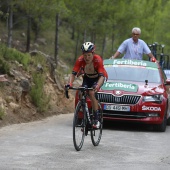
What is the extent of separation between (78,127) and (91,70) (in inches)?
42.3

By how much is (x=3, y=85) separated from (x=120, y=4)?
2661 cm

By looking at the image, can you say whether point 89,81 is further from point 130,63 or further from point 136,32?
point 136,32

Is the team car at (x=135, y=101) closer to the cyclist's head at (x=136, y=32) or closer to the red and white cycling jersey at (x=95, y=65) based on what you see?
the cyclist's head at (x=136, y=32)

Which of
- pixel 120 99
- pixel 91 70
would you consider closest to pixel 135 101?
pixel 120 99

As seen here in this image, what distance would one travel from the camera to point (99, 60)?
1054 cm

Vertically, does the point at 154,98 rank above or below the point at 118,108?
above

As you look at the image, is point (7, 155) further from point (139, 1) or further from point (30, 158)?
point (139, 1)

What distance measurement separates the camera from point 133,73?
1470 centimetres

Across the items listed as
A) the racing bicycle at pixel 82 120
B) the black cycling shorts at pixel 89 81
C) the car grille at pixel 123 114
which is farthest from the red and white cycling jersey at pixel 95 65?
the car grille at pixel 123 114

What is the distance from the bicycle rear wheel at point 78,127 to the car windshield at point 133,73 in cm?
430

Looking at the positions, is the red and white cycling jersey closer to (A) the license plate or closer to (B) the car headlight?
(A) the license plate

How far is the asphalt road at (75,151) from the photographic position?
866 centimetres

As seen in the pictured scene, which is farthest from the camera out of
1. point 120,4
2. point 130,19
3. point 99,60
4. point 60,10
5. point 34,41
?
point 34,41

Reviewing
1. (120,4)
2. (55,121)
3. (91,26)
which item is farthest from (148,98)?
(120,4)
